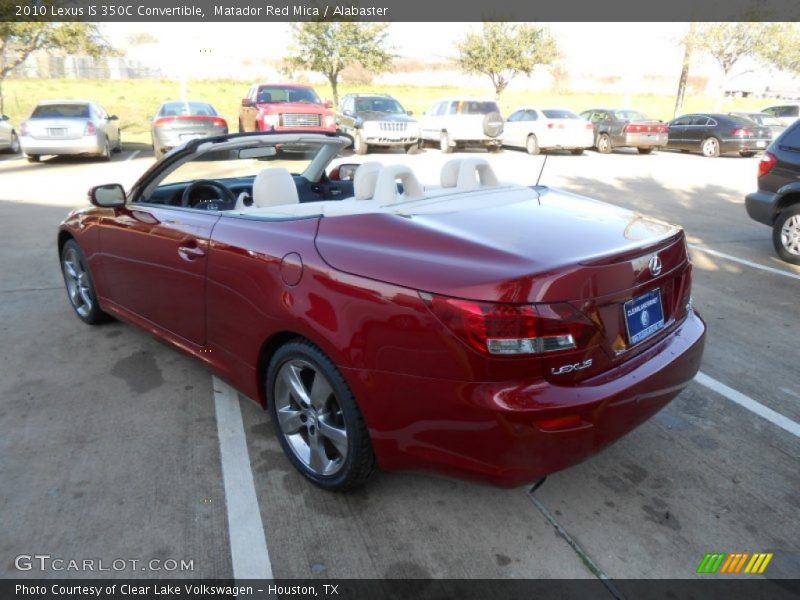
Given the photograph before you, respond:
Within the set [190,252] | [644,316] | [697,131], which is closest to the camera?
[644,316]

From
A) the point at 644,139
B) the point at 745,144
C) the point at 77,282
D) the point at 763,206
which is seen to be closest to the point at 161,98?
the point at 644,139

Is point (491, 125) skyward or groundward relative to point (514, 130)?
skyward

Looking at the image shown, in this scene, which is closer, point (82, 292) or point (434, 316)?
point (434, 316)

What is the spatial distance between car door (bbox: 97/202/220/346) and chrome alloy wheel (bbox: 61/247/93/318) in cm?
58

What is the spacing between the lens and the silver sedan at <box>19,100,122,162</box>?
14883mm

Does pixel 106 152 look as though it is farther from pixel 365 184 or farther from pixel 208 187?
pixel 365 184

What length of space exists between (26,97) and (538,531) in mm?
35051

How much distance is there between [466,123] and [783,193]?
13.8 m

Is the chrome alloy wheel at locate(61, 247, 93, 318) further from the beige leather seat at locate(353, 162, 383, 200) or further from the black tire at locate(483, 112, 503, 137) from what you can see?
the black tire at locate(483, 112, 503, 137)

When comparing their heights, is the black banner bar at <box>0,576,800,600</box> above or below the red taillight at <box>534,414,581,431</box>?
below

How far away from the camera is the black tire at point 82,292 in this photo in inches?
179

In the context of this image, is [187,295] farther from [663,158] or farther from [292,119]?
[663,158]

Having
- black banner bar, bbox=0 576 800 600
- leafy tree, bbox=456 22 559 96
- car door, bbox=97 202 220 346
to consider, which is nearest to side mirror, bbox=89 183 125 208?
car door, bbox=97 202 220 346

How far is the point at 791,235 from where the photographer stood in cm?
660
